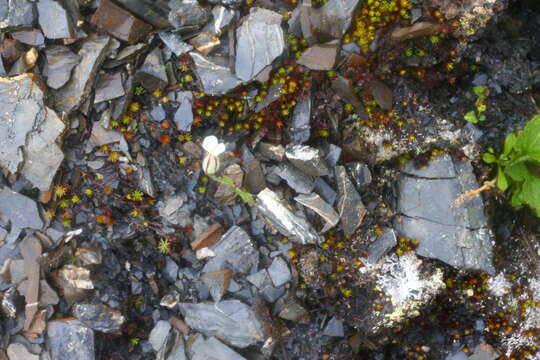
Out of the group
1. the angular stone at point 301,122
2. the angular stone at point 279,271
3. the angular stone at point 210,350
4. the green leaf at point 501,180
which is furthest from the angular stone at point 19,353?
the green leaf at point 501,180

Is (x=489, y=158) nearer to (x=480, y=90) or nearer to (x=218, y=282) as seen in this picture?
(x=480, y=90)

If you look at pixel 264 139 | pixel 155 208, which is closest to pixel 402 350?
pixel 264 139

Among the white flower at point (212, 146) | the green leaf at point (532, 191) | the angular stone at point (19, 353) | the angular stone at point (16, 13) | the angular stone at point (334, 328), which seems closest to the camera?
the white flower at point (212, 146)

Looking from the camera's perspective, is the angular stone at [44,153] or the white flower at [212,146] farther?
the angular stone at [44,153]

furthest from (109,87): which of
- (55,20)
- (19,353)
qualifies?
(19,353)

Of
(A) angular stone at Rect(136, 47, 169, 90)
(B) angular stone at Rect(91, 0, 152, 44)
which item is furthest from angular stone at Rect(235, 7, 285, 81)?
(B) angular stone at Rect(91, 0, 152, 44)

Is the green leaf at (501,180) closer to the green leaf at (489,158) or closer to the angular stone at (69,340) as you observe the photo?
the green leaf at (489,158)

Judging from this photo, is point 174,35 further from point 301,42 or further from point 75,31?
point 301,42
